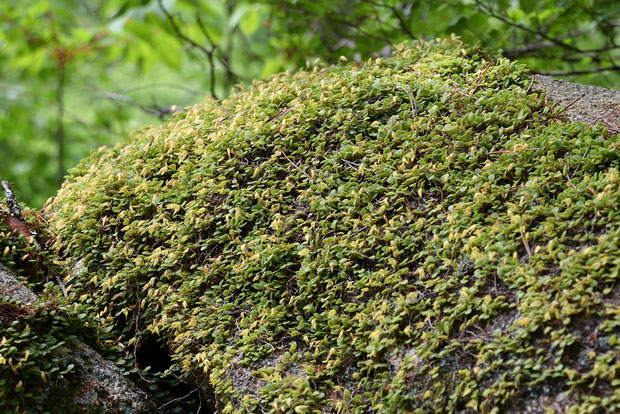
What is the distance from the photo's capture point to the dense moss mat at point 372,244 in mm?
1478

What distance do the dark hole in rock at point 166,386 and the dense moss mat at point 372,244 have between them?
0.32 feet

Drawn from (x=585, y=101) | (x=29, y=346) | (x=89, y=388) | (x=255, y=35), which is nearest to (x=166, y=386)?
(x=89, y=388)

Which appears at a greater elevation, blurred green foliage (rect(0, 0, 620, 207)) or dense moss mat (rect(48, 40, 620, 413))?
blurred green foliage (rect(0, 0, 620, 207))

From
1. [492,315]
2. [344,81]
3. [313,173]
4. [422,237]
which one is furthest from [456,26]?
[492,315]

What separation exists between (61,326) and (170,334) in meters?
0.38

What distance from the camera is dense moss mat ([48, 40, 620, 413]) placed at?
1.48 meters

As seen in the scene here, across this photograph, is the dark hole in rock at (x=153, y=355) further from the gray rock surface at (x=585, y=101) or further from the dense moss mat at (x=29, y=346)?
the gray rock surface at (x=585, y=101)

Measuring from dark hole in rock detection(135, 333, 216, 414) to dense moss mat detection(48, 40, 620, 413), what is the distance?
0.10 metres

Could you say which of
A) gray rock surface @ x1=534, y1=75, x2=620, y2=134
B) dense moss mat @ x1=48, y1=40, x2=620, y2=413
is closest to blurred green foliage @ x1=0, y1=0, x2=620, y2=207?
gray rock surface @ x1=534, y1=75, x2=620, y2=134

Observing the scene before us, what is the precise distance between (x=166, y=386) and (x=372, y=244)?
0.95 m

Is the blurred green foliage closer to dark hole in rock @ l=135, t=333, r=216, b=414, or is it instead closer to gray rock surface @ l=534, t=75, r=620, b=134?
gray rock surface @ l=534, t=75, r=620, b=134

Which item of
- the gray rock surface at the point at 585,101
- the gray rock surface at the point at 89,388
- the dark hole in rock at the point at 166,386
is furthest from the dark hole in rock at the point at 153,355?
the gray rock surface at the point at 585,101

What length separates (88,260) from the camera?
223cm

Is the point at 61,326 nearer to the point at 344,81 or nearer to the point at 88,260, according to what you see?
the point at 88,260
